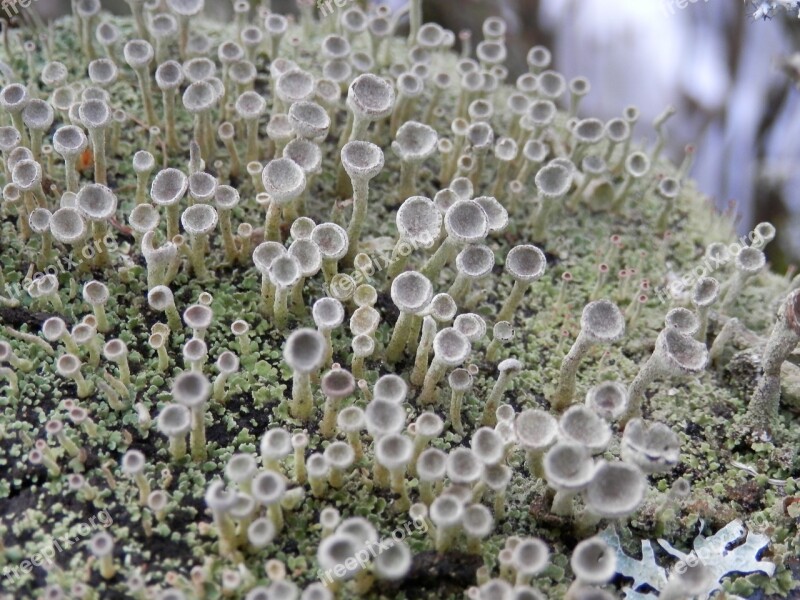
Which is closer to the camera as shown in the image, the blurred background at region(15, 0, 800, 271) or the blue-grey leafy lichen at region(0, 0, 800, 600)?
the blue-grey leafy lichen at region(0, 0, 800, 600)

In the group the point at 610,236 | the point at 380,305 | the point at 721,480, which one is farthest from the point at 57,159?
the point at 721,480

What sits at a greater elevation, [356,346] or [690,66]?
[690,66]

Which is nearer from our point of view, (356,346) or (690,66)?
(356,346)

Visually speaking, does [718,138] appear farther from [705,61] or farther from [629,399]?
[629,399]

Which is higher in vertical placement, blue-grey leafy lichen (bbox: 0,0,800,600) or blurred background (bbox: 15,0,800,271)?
blurred background (bbox: 15,0,800,271)
